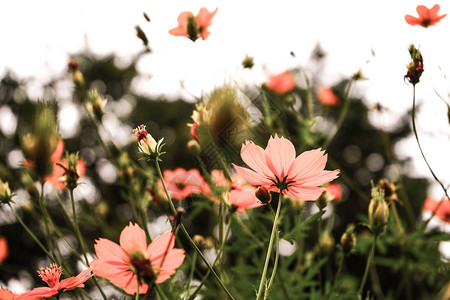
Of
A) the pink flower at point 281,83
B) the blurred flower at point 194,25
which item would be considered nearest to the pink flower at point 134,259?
the blurred flower at point 194,25

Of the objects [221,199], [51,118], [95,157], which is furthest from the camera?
[95,157]

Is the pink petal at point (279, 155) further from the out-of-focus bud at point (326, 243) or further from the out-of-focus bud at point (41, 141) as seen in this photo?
the out-of-focus bud at point (326, 243)

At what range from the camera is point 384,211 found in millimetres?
434

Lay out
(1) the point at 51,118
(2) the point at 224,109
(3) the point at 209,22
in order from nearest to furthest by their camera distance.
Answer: (1) the point at 51,118 → (2) the point at 224,109 → (3) the point at 209,22

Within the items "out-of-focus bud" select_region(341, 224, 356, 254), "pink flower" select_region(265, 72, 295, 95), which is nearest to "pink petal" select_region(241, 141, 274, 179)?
"out-of-focus bud" select_region(341, 224, 356, 254)

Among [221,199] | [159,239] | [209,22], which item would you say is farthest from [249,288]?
[209,22]

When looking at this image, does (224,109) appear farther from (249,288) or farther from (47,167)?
(249,288)

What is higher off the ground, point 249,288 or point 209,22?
point 209,22

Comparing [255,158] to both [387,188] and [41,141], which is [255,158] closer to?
[41,141]

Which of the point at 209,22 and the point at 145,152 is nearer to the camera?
the point at 145,152

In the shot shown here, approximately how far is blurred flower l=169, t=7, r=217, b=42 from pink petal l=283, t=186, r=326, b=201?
0.29 metres

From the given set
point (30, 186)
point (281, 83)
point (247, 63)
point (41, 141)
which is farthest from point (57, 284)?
point (281, 83)

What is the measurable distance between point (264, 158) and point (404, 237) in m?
0.36

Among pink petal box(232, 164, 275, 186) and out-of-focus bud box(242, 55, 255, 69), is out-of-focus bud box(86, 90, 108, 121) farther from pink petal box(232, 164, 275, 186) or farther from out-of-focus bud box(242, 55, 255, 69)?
pink petal box(232, 164, 275, 186)
